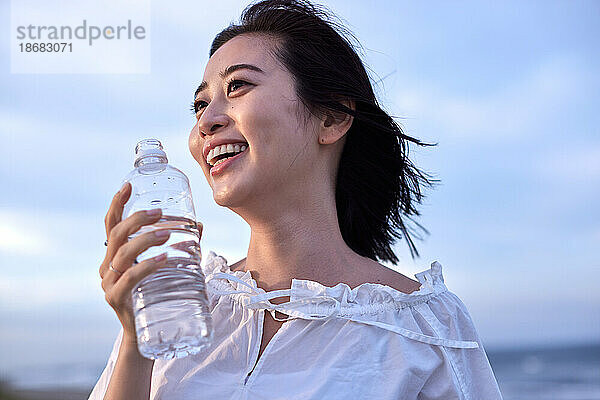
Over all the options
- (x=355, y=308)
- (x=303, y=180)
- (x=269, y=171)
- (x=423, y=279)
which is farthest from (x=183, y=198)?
(x=423, y=279)

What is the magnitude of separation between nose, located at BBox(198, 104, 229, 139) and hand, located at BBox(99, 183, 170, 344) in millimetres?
548

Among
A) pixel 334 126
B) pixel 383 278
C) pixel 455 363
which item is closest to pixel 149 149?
pixel 334 126

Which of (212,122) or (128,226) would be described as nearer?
(128,226)

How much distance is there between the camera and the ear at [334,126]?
8.13ft

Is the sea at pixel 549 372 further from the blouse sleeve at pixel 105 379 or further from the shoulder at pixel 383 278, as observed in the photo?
the blouse sleeve at pixel 105 379

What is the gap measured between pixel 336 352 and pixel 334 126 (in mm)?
818

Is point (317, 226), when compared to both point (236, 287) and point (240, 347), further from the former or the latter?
point (240, 347)

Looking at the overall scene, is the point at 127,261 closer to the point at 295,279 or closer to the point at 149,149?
the point at 149,149

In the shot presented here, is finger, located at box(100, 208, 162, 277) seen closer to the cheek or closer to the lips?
the lips

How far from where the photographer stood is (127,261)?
171 cm

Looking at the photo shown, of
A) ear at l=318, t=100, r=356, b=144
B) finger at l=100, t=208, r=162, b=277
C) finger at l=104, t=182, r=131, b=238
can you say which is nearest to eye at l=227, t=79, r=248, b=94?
ear at l=318, t=100, r=356, b=144

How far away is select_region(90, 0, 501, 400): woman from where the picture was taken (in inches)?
81.0

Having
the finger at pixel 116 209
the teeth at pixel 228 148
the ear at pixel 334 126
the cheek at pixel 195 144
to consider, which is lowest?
the finger at pixel 116 209

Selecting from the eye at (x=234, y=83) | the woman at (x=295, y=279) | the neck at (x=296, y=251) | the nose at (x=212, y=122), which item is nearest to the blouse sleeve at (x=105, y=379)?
the woman at (x=295, y=279)
